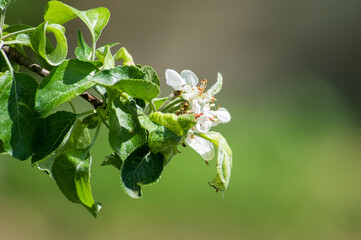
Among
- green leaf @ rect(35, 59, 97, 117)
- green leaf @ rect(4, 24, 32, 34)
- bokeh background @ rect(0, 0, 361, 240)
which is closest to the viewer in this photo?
green leaf @ rect(35, 59, 97, 117)

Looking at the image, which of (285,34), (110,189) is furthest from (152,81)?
(285,34)

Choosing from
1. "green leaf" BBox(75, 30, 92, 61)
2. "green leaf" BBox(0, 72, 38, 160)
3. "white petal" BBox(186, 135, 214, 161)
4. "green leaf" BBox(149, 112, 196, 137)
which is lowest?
"green leaf" BBox(0, 72, 38, 160)

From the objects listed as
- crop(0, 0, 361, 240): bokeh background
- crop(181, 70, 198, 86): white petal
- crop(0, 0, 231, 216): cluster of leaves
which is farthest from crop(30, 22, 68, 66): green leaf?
crop(0, 0, 361, 240): bokeh background

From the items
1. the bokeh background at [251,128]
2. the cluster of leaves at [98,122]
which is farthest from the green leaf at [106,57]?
the bokeh background at [251,128]

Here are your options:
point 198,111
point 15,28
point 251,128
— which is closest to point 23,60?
point 15,28

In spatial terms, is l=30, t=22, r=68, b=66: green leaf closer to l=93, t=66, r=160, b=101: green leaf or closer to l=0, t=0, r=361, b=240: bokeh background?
l=93, t=66, r=160, b=101: green leaf

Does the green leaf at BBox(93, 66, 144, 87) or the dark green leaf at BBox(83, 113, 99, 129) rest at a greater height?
the green leaf at BBox(93, 66, 144, 87)
